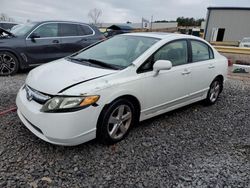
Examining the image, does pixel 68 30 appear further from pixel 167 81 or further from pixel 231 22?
pixel 231 22

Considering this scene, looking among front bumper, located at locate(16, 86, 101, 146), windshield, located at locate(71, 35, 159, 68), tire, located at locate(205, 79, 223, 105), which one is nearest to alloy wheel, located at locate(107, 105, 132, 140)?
front bumper, located at locate(16, 86, 101, 146)

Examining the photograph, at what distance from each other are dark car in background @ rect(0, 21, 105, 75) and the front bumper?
403cm

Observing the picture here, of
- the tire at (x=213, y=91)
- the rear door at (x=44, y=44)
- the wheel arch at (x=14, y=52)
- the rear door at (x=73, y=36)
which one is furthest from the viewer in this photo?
the rear door at (x=73, y=36)

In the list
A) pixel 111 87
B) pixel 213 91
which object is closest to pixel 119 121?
pixel 111 87

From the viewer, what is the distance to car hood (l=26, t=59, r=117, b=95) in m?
2.71

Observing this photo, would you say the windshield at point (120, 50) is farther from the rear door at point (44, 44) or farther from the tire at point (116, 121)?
the rear door at point (44, 44)

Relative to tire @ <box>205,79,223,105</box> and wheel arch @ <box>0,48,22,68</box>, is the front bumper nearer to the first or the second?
tire @ <box>205,79,223,105</box>

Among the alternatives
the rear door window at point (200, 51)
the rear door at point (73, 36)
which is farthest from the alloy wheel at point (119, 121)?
the rear door at point (73, 36)

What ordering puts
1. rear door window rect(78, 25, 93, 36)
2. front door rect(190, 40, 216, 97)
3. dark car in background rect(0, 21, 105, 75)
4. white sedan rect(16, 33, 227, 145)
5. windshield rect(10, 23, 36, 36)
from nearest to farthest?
white sedan rect(16, 33, 227, 145) < front door rect(190, 40, 216, 97) < dark car in background rect(0, 21, 105, 75) < windshield rect(10, 23, 36, 36) < rear door window rect(78, 25, 93, 36)

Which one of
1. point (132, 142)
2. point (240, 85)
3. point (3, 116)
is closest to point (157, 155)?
point (132, 142)

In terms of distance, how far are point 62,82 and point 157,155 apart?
152 cm

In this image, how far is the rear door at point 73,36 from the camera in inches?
277

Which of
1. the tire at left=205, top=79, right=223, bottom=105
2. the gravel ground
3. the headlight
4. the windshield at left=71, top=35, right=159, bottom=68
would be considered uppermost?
the windshield at left=71, top=35, right=159, bottom=68

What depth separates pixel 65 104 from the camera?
2.55 meters
